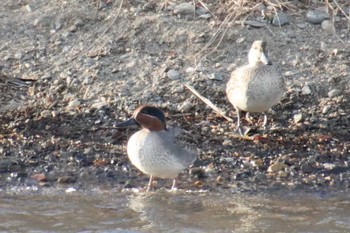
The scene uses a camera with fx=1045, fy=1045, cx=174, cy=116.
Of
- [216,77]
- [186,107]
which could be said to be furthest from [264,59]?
[186,107]

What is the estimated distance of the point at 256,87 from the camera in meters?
8.70

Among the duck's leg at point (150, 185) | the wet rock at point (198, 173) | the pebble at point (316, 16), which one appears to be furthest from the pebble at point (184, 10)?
the duck's leg at point (150, 185)

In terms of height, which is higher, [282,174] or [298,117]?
[298,117]

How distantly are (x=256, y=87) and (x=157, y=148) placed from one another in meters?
1.55

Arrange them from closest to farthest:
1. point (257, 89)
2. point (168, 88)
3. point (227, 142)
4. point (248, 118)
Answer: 1. point (227, 142)
2. point (257, 89)
3. point (248, 118)
4. point (168, 88)

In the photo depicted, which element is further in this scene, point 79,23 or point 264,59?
point 79,23

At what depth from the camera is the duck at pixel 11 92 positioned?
9031 millimetres

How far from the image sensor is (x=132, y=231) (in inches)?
275

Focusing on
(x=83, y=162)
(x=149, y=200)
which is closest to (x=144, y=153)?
(x=149, y=200)

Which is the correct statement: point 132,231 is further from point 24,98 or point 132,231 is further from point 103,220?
point 24,98

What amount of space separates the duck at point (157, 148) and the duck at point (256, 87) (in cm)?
112

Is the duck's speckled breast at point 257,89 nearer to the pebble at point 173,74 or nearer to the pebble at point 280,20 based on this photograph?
the pebble at point 173,74

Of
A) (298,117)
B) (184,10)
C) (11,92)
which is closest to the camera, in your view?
(298,117)

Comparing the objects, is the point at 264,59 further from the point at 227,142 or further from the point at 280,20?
the point at 280,20
